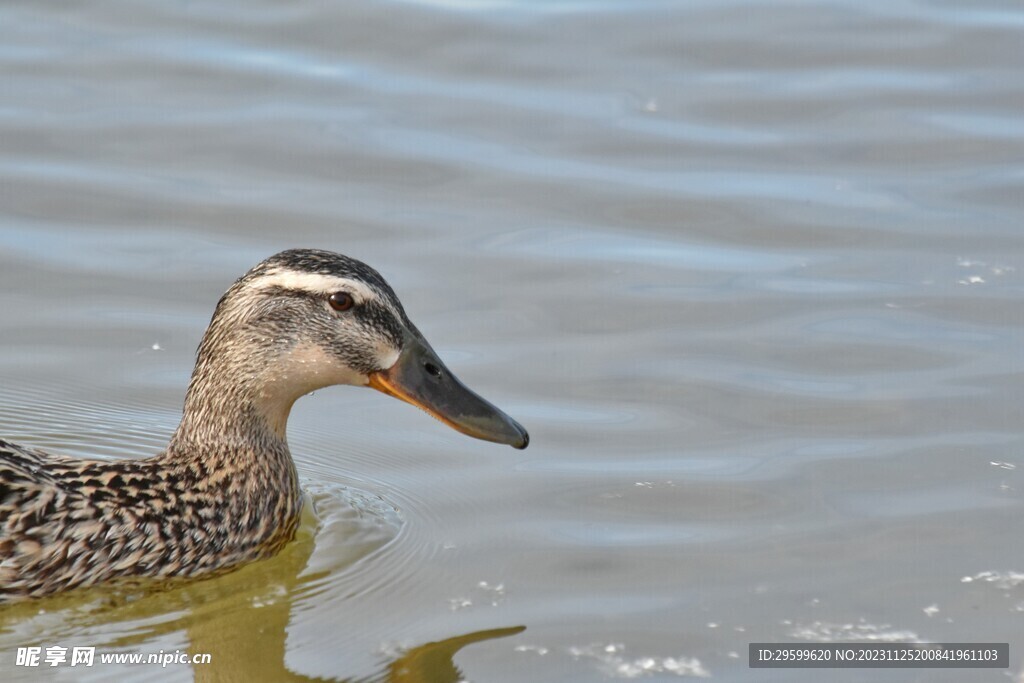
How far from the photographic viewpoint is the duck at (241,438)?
23.9ft

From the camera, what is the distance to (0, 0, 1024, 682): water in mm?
7344

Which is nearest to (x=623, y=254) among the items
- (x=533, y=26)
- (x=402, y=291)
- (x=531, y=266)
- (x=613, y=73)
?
(x=531, y=266)

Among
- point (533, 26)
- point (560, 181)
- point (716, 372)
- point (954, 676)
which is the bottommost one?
point (954, 676)

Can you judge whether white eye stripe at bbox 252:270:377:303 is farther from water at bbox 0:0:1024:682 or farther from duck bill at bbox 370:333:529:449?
water at bbox 0:0:1024:682

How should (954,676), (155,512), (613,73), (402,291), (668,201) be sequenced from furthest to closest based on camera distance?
(613,73)
(668,201)
(402,291)
(155,512)
(954,676)

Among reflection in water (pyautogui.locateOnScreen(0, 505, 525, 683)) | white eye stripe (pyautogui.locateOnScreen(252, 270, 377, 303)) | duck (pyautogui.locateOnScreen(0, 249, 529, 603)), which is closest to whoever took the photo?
reflection in water (pyautogui.locateOnScreen(0, 505, 525, 683))

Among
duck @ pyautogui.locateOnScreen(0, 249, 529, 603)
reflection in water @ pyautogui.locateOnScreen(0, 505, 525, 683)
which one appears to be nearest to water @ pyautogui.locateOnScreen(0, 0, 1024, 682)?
reflection in water @ pyautogui.locateOnScreen(0, 505, 525, 683)

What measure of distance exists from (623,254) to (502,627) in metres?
3.93

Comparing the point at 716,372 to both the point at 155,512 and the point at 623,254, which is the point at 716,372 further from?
the point at 155,512

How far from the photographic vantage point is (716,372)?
9406mm

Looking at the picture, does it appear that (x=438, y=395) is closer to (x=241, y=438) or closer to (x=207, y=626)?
(x=241, y=438)

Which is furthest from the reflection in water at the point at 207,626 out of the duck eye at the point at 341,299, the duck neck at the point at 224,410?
the duck eye at the point at 341,299

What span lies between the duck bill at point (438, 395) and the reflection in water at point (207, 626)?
0.86 metres

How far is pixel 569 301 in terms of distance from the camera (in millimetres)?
10133
